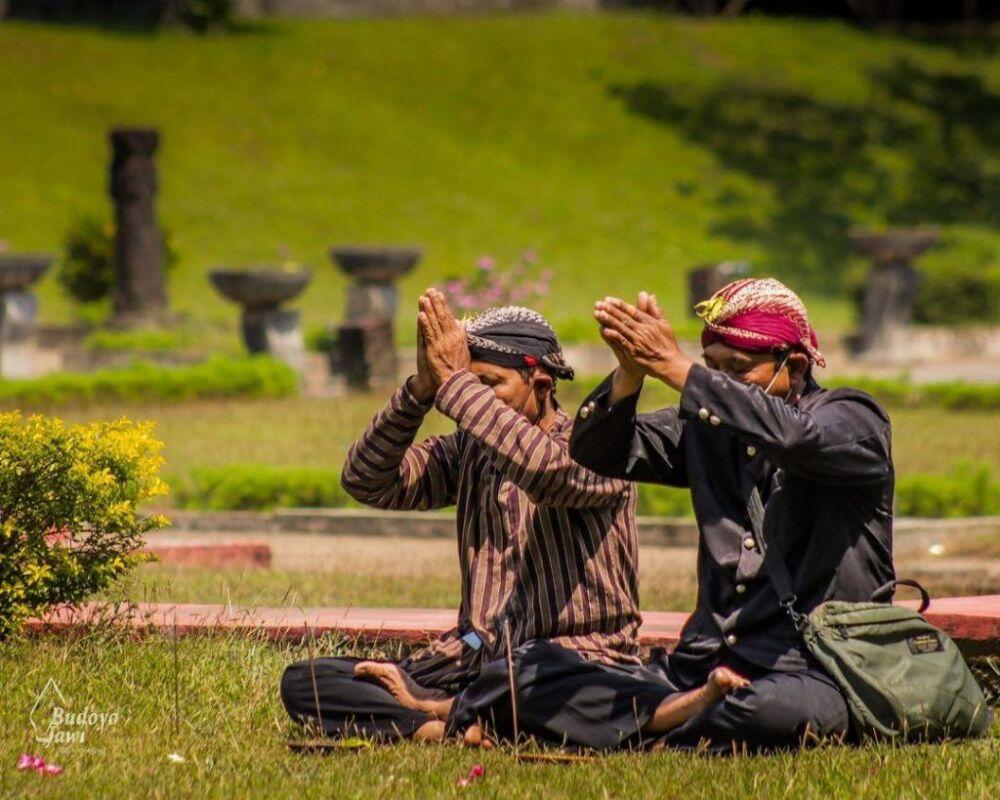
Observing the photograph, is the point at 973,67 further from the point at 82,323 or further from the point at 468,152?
the point at 82,323

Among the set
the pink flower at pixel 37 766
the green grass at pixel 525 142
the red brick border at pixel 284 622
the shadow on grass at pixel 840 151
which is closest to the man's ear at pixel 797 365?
the red brick border at pixel 284 622

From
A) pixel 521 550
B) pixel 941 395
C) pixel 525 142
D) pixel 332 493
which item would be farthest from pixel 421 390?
pixel 525 142

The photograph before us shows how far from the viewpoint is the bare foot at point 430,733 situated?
5.25m

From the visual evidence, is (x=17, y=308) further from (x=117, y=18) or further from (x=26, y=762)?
(x=117, y=18)

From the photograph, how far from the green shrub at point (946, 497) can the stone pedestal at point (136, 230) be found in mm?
12558

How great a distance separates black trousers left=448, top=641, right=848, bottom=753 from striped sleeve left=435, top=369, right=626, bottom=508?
0.40 meters

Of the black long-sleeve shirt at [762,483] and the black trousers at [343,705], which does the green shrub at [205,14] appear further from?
the black long-sleeve shirt at [762,483]

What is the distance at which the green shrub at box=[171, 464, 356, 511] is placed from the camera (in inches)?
456

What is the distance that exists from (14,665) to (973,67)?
3590 cm

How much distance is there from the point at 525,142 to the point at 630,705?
29877mm

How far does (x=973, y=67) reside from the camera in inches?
1547

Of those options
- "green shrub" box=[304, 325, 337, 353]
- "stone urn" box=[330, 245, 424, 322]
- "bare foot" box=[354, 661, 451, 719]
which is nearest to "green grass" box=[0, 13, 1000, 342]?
"stone urn" box=[330, 245, 424, 322]

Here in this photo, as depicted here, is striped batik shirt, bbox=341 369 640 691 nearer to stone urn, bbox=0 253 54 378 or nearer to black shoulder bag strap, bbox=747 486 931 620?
black shoulder bag strap, bbox=747 486 931 620

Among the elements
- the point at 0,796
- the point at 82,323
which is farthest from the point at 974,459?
the point at 82,323
